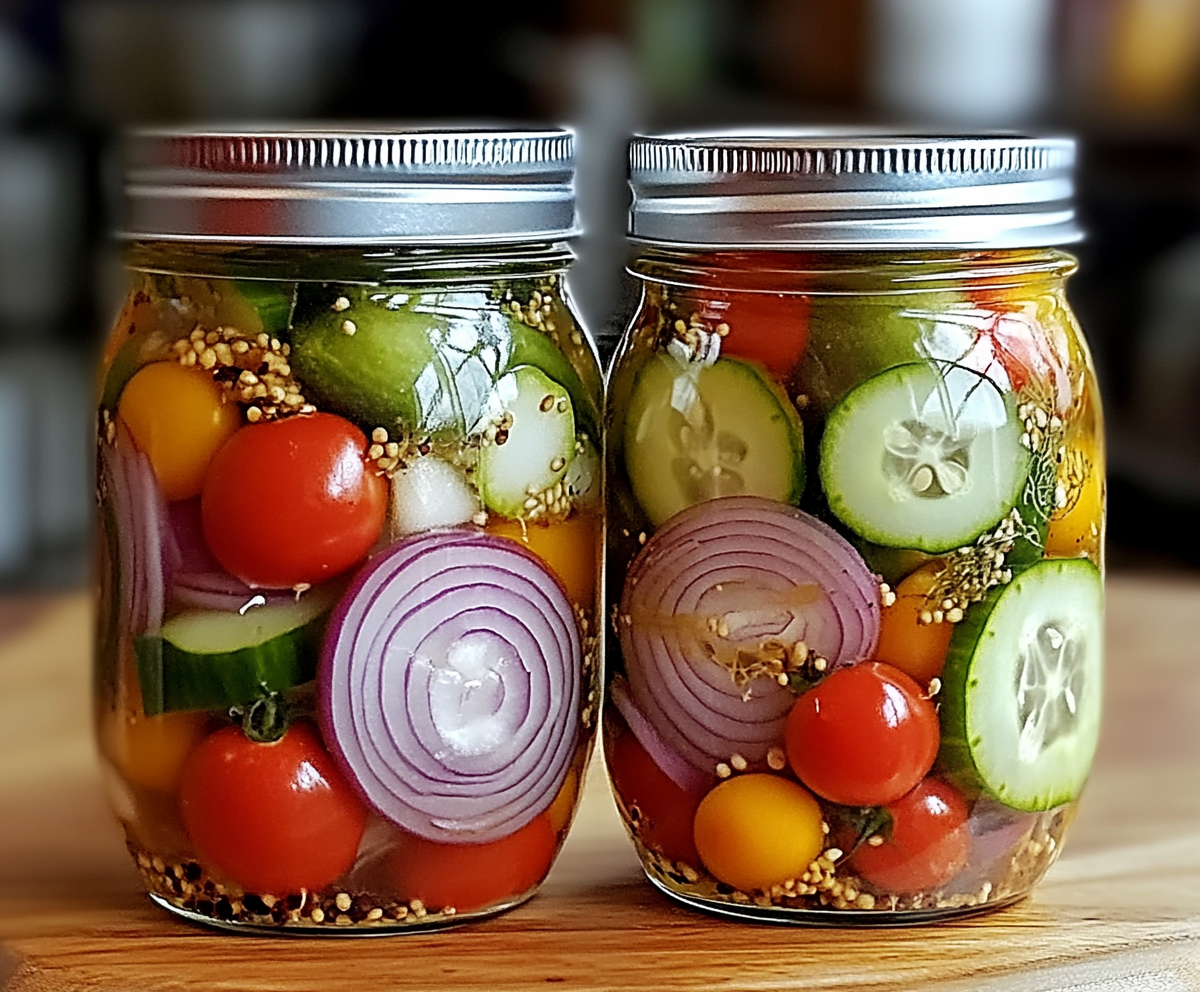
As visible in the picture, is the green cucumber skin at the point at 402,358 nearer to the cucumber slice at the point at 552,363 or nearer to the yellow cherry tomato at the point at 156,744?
the cucumber slice at the point at 552,363

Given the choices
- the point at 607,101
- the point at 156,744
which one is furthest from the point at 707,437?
the point at 607,101

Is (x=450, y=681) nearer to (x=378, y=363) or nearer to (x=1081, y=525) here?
(x=378, y=363)

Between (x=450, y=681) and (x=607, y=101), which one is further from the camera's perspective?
(x=607, y=101)

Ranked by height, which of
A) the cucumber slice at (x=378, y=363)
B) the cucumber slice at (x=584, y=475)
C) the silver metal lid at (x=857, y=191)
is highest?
the silver metal lid at (x=857, y=191)

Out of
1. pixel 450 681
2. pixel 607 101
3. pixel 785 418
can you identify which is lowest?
pixel 450 681

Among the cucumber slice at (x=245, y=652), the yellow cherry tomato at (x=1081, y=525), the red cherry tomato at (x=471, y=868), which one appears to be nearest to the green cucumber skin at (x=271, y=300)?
the cucumber slice at (x=245, y=652)

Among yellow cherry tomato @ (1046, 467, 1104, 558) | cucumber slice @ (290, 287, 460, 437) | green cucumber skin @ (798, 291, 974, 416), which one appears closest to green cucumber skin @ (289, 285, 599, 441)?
cucumber slice @ (290, 287, 460, 437)

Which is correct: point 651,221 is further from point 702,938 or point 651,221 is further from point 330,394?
point 702,938
